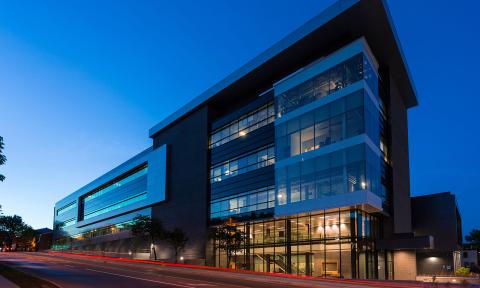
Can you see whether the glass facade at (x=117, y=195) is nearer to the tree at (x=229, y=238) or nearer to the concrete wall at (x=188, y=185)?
the concrete wall at (x=188, y=185)

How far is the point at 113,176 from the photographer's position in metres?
100

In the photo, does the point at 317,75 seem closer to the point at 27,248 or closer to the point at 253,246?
the point at 253,246

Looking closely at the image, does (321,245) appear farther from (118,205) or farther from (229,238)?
(118,205)

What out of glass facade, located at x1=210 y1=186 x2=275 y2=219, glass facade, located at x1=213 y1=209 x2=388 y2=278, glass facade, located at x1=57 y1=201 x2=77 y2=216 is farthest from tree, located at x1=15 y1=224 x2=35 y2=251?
glass facade, located at x1=213 y1=209 x2=388 y2=278

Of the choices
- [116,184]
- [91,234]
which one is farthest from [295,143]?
[91,234]

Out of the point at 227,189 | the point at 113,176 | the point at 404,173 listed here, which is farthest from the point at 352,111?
the point at 113,176

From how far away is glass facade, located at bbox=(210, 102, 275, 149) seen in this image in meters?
54.0

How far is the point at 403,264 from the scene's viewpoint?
49000 millimetres

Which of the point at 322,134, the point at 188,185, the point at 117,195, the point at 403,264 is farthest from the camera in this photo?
the point at 117,195

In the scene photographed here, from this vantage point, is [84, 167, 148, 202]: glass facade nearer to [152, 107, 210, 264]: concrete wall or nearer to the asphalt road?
[152, 107, 210, 264]: concrete wall

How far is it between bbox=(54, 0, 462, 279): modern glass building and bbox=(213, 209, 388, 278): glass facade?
0.10 meters

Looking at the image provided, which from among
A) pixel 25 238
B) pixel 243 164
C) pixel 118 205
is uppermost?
pixel 243 164

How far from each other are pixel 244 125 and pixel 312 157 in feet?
49.3

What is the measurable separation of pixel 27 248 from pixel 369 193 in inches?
6457
